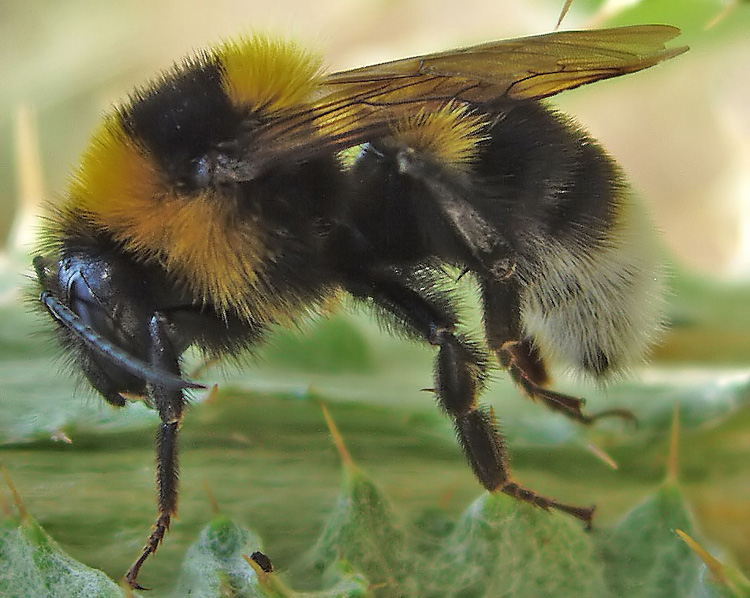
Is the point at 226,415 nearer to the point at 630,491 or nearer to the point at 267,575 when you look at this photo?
the point at 267,575

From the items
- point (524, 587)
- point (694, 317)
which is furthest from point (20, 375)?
point (694, 317)

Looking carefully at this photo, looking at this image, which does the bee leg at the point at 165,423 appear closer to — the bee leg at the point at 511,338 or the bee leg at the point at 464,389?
the bee leg at the point at 464,389

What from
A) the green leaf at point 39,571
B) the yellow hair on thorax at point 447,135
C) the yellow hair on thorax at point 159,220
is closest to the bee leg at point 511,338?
the yellow hair on thorax at point 447,135

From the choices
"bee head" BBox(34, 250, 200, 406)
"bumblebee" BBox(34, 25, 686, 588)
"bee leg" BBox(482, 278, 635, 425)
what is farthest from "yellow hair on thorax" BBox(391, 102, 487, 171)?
"bee head" BBox(34, 250, 200, 406)

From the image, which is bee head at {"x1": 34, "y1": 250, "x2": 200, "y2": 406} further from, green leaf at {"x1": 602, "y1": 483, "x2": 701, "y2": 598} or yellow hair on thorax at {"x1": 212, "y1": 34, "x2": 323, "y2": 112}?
green leaf at {"x1": 602, "y1": 483, "x2": 701, "y2": 598}

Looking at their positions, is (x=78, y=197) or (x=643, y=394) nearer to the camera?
(x=78, y=197)

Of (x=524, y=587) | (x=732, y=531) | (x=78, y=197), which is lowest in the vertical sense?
(x=732, y=531)

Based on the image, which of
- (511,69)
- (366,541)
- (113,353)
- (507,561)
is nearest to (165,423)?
(113,353)
